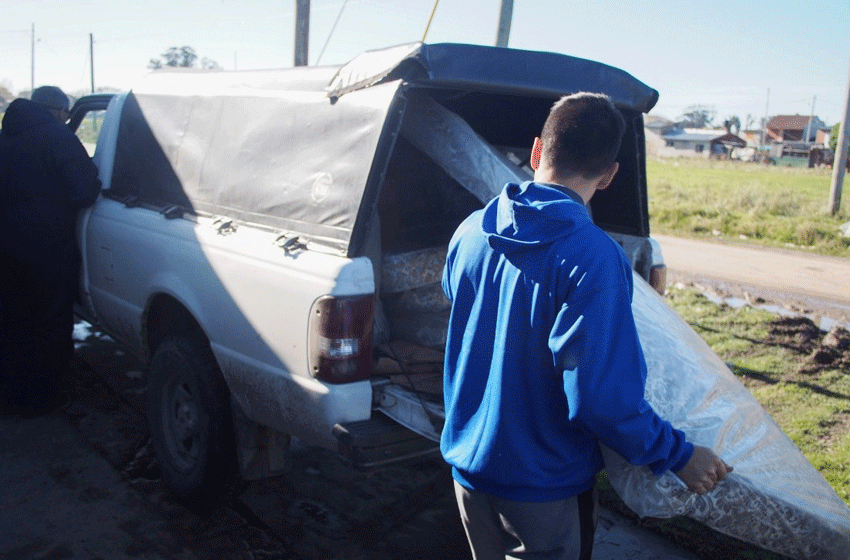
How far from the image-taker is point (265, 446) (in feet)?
11.7

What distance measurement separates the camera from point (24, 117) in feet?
15.7

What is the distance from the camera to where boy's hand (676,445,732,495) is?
1.94 m

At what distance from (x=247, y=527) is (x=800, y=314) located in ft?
23.2

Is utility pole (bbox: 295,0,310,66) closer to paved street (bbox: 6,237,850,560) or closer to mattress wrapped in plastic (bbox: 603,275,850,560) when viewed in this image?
paved street (bbox: 6,237,850,560)

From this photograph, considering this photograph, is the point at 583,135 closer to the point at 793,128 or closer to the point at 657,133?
the point at 657,133

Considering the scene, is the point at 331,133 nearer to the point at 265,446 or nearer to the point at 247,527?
the point at 265,446

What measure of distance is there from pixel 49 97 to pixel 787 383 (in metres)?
5.86

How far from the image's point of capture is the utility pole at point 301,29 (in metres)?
10.4

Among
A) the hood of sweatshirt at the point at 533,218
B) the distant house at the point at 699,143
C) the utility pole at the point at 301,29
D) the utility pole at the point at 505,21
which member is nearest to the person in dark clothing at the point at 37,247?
the hood of sweatshirt at the point at 533,218

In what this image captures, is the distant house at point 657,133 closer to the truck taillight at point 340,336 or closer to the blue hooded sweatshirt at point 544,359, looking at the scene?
the truck taillight at point 340,336

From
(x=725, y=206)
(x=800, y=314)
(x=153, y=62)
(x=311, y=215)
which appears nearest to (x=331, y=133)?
(x=311, y=215)

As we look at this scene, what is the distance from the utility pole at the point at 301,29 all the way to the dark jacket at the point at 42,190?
20.1 ft

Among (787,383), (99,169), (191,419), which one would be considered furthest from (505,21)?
(191,419)

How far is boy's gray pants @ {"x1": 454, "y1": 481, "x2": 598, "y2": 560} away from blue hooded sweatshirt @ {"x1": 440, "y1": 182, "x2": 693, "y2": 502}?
4 cm
